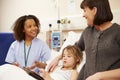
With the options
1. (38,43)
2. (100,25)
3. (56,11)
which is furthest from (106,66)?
(56,11)

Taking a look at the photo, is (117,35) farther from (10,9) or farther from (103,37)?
(10,9)

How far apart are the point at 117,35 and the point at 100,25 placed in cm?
17

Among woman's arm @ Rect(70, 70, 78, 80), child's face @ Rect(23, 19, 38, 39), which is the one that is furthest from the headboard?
woman's arm @ Rect(70, 70, 78, 80)

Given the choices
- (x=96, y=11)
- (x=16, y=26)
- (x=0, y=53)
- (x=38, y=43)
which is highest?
(x=96, y=11)

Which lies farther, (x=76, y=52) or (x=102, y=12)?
(x=76, y=52)

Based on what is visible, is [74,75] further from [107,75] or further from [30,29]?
[30,29]

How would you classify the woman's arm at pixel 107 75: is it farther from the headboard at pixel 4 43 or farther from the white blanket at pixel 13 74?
the headboard at pixel 4 43

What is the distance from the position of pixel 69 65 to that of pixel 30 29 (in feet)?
2.72

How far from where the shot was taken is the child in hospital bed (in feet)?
6.05

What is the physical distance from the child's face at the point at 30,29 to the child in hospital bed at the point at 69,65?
2.41ft

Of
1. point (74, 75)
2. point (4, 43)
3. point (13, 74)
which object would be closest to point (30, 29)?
point (4, 43)

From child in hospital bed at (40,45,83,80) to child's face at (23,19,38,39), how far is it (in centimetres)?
74

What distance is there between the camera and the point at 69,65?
75.2 inches

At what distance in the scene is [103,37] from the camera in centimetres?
152
